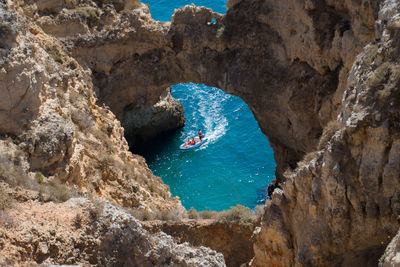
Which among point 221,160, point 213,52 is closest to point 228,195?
point 221,160

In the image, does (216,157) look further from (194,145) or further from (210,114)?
(210,114)

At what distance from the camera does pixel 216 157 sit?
81.5 ft

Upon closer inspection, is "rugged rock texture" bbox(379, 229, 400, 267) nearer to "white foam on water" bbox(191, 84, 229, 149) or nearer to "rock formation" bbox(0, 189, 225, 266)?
"rock formation" bbox(0, 189, 225, 266)

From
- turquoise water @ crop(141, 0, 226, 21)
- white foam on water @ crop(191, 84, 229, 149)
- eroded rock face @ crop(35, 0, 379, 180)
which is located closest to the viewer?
eroded rock face @ crop(35, 0, 379, 180)

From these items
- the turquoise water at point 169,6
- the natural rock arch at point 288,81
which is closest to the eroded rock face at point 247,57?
the natural rock arch at point 288,81

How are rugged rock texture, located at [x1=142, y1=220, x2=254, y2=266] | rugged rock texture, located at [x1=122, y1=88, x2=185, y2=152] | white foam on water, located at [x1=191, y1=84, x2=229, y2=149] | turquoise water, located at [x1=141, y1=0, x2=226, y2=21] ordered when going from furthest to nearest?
turquoise water, located at [x1=141, y1=0, x2=226, y2=21] → rugged rock texture, located at [x1=122, y1=88, x2=185, y2=152] → white foam on water, located at [x1=191, y1=84, x2=229, y2=149] → rugged rock texture, located at [x1=142, y1=220, x2=254, y2=266]

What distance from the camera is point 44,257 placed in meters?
6.94

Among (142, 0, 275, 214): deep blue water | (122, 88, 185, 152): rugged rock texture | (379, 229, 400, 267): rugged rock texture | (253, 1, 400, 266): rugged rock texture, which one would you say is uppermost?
(122, 88, 185, 152): rugged rock texture

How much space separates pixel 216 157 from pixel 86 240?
1775 centimetres

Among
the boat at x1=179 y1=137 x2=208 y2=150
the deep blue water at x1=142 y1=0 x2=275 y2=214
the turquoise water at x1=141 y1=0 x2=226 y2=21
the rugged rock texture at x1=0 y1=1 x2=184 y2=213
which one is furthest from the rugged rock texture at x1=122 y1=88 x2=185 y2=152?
the rugged rock texture at x1=0 y1=1 x2=184 y2=213

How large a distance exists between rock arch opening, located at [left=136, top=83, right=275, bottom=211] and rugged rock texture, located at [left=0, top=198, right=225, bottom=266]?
38.4 ft

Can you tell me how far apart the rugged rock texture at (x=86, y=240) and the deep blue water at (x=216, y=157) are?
13002 millimetres

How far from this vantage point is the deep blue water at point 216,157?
22188 millimetres

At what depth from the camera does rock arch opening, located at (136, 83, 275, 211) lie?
22.2m
